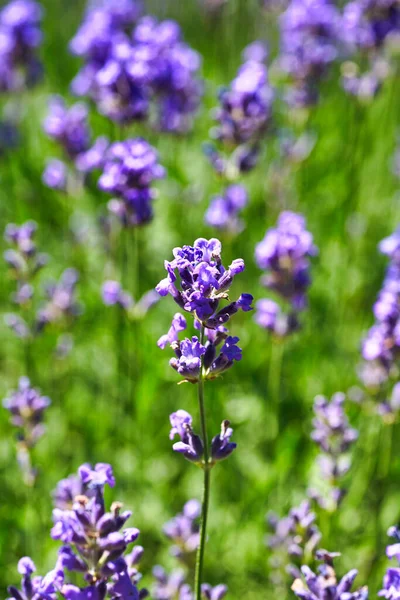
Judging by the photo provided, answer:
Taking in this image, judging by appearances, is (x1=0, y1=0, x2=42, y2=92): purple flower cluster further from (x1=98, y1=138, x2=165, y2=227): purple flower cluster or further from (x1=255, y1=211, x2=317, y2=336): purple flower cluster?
(x1=255, y1=211, x2=317, y2=336): purple flower cluster

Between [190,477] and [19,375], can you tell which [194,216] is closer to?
[19,375]

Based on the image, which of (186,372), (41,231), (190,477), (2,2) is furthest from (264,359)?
(2,2)

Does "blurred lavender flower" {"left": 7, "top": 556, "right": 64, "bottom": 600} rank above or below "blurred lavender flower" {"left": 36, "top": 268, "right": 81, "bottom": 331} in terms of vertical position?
below

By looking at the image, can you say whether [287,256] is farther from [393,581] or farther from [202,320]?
[393,581]

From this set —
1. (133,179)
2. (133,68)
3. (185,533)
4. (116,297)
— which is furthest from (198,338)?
(133,68)

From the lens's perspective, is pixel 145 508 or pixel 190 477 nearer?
pixel 145 508

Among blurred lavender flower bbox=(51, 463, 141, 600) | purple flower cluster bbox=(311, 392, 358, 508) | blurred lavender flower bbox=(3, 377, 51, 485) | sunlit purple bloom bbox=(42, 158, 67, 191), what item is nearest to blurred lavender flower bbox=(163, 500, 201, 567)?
purple flower cluster bbox=(311, 392, 358, 508)
